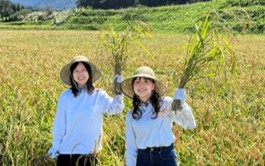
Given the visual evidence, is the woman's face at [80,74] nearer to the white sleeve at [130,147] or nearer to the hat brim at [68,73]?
the hat brim at [68,73]

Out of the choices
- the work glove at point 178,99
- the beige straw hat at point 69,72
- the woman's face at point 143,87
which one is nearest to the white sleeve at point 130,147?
the woman's face at point 143,87

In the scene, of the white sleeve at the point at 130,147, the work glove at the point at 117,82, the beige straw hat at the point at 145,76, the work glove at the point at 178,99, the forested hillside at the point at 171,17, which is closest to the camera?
the work glove at the point at 178,99

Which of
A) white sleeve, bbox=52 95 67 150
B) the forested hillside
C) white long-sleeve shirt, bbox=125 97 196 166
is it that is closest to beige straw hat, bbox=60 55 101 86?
white sleeve, bbox=52 95 67 150

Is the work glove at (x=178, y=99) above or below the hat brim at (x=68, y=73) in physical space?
below

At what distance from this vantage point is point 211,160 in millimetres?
3764

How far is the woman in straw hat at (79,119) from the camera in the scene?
3734 mm

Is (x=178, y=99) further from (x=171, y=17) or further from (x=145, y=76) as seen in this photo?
(x=171, y=17)

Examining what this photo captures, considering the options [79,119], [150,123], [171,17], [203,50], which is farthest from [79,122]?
[171,17]

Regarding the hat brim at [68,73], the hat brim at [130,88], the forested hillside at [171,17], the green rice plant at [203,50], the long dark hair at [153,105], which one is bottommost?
the long dark hair at [153,105]

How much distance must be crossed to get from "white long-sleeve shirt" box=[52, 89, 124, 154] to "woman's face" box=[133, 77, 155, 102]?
48 centimetres

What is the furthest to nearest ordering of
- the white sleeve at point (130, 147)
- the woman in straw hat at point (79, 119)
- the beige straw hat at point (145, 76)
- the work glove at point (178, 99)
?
the woman in straw hat at point (79, 119) < the white sleeve at point (130, 147) < the beige straw hat at point (145, 76) < the work glove at point (178, 99)

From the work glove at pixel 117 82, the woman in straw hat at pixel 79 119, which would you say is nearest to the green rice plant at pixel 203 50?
the work glove at pixel 117 82

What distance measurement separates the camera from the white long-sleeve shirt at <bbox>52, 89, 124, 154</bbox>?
3.73 meters

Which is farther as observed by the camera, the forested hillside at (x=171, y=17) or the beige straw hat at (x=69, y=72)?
the forested hillside at (x=171, y=17)
